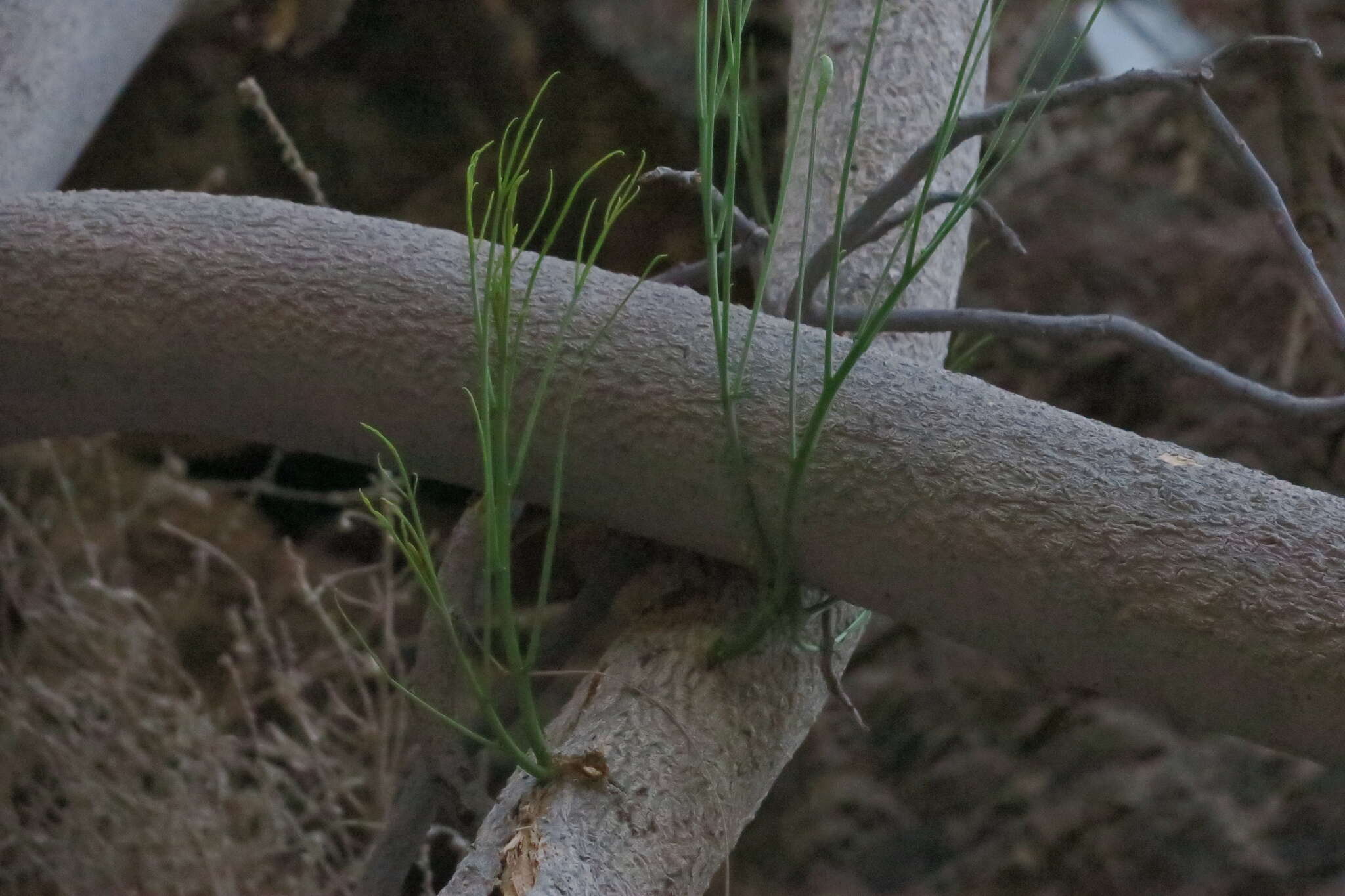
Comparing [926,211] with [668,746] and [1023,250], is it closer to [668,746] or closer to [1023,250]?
[1023,250]

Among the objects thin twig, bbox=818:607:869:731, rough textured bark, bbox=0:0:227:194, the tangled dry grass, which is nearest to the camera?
thin twig, bbox=818:607:869:731

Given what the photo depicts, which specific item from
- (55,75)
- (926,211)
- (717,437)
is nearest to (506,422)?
(717,437)

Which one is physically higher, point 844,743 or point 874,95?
point 874,95

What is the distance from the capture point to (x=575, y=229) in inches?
62.4

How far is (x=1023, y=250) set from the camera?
29.1 inches

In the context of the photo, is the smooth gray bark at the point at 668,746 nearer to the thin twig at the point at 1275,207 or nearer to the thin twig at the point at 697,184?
the thin twig at the point at 697,184

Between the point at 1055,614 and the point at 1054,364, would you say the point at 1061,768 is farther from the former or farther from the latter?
the point at 1055,614

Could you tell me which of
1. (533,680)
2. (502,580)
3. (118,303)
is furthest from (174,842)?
(502,580)

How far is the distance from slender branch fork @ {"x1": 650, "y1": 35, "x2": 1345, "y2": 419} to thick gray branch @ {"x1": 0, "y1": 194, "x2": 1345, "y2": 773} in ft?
0.34

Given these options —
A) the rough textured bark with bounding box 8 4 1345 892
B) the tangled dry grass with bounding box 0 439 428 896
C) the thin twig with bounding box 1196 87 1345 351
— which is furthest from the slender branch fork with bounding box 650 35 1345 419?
the tangled dry grass with bounding box 0 439 428 896

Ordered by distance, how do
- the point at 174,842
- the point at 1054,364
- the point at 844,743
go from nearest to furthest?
the point at 174,842, the point at 844,743, the point at 1054,364

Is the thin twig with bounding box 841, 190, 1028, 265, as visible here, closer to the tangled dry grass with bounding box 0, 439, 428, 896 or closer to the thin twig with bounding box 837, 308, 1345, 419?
the thin twig with bounding box 837, 308, 1345, 419

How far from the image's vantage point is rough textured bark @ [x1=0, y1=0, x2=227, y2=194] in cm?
90

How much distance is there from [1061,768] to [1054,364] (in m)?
0.48
